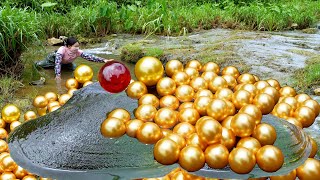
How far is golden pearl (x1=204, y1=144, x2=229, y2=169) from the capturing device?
1.38 metres

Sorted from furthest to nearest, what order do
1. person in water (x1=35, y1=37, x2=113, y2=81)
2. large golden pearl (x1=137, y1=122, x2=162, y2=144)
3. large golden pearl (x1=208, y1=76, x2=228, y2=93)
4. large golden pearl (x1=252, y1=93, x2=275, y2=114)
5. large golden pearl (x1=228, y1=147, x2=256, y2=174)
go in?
person in water (x1=35, y1=37, x2=113, y2=81) → large golden pearl (x1=208, y1=76, x2=228, y2=93) → large golden pearl (x1=252, y1=93, x2=275, y2=114) → large golden pearl (x1=137, y1=122, x2=162, y2=144) → large golden pearl (x1=228, y1=147, x2=256, y2=174)

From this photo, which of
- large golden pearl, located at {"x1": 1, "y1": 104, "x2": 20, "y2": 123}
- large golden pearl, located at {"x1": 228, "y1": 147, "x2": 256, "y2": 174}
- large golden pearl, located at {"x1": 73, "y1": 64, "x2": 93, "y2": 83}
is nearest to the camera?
A: large golden pearl, located at {"x1": 228, "y1": 147, "x2": 256, "y2": 174}

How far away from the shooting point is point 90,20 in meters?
7.12

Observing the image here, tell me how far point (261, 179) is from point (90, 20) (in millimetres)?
6085

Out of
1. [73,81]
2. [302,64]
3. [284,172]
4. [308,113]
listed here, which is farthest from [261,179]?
[302,64]

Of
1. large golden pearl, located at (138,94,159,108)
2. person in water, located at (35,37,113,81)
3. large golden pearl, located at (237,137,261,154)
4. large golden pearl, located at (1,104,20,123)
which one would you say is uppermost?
large golden pearl, located at (138,94,159,108)

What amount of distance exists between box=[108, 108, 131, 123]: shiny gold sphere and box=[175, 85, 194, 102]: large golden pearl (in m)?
0.22

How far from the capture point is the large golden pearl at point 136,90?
1675 mm

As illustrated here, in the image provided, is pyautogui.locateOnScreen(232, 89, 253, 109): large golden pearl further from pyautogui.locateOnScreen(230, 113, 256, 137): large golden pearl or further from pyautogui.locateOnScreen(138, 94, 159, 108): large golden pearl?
pyautogui.locateOnScreen(138, 94, 159, 108): large golden pearl

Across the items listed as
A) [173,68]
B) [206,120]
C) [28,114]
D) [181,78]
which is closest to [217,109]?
[206,120]

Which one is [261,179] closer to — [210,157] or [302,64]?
[210,157]

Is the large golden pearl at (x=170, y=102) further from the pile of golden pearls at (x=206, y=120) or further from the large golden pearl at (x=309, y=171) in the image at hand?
the large golden pearl at (x=309, y=171)

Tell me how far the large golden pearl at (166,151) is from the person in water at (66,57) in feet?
12.0

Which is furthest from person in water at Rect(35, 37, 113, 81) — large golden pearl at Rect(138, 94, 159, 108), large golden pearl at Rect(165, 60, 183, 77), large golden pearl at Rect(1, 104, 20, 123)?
large golden pearl at Rect(138, 94, 159, 108)
